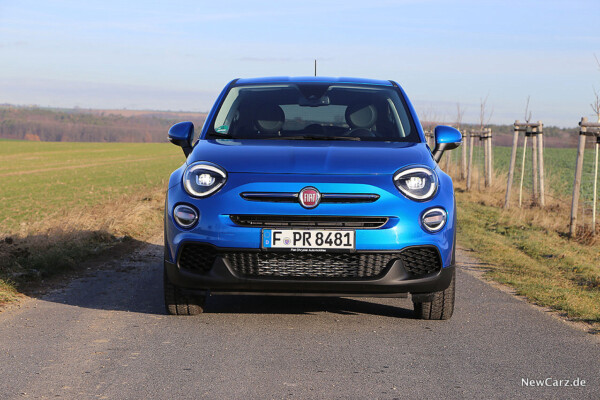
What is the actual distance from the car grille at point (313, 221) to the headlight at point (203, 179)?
0.86 ft

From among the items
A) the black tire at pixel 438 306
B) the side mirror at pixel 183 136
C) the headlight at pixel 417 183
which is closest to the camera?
the headlight at pixel 417 183

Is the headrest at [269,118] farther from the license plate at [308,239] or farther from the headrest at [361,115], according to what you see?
the license plate at [308,239]

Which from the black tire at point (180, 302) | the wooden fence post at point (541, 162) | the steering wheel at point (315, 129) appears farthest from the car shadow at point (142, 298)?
the wooden fence post at point (541, 162)

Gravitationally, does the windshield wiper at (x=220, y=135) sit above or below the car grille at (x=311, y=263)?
above

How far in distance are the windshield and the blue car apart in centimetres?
52

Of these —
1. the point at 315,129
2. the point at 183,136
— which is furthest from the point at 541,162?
the point at 183,136

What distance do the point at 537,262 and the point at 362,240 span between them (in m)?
5.23

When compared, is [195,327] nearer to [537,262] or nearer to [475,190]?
[537,262]

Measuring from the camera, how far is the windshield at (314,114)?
5953mm

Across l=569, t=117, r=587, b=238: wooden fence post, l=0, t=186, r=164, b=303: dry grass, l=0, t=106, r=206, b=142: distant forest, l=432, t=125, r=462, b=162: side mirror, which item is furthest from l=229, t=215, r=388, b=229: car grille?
l=0, t=106, r=206, b=142: distant forest

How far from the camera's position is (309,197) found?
15.9ft

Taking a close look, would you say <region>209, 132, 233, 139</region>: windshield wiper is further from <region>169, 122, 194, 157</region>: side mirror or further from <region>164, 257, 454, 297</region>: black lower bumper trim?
<region>164, 257, 454, 297</region>: black lower bumper trim

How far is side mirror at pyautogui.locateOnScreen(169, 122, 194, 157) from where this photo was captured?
595 cm

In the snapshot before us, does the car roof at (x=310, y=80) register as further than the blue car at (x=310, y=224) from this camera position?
Yes
